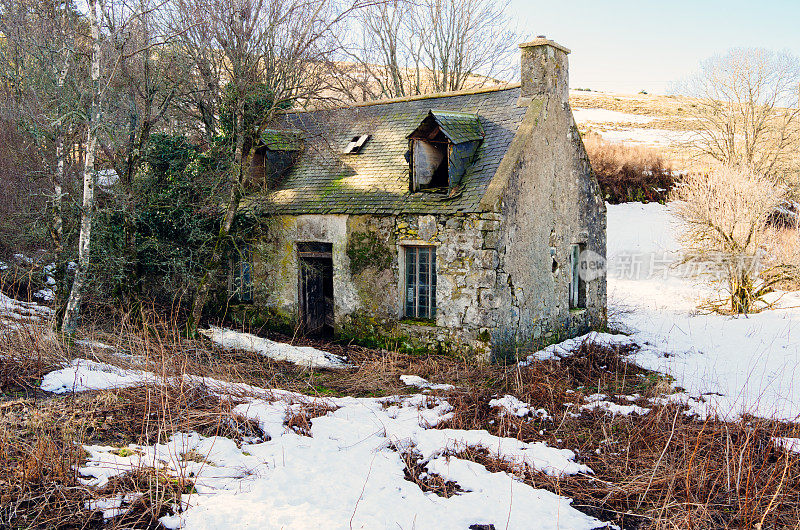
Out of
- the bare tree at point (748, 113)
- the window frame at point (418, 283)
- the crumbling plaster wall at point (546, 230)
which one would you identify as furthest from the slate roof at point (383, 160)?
the bare tree at point (748, 113)

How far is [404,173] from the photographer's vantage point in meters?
12.5

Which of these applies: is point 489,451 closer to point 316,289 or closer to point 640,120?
point 316,289

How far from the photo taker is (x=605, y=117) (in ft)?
162

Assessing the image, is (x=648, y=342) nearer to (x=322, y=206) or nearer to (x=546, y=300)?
(x=546, y=300)

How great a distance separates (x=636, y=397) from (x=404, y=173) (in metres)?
6.64

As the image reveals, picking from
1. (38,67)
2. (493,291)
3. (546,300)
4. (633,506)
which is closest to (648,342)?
(546,300)

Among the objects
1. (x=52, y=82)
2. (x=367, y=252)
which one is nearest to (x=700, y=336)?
(x=367, y=252)

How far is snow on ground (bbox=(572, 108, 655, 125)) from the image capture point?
47625mm

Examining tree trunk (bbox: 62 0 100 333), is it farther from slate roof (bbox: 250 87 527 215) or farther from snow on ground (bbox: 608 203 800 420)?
snow on ground (bbox: 608 203 800 420)

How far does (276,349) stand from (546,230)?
21.0ft

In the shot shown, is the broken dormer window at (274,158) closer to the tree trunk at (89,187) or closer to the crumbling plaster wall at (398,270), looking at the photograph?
the crumbling plaster wall at (398,270)

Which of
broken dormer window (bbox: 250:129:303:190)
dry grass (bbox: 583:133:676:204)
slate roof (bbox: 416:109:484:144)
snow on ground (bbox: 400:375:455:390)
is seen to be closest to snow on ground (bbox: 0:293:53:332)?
broken dormer window (bbox: 250:129:303:190)

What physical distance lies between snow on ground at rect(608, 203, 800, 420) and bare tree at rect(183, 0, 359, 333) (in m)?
9.35

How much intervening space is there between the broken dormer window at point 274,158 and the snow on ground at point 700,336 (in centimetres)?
966
